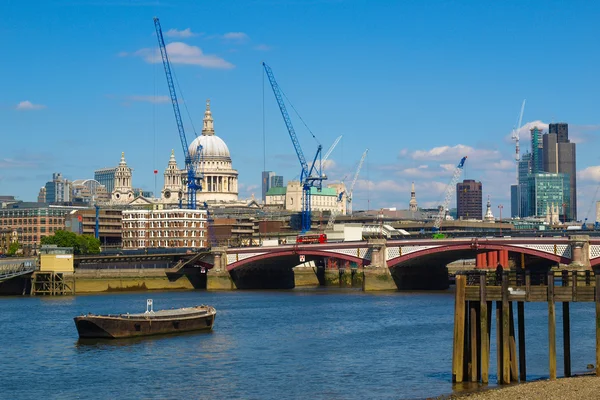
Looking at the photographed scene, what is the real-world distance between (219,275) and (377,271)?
20.7m

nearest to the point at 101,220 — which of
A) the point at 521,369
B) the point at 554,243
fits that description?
the point at 554,243

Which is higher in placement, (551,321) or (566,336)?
(551,321)

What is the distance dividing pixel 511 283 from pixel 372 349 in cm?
1906

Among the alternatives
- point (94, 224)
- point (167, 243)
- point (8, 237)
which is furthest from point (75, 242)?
point (94, 224)

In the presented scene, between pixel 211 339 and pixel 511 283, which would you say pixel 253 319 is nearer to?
pixel 211 339

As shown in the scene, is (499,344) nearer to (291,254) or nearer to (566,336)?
(566,336)

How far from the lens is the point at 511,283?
4616cm

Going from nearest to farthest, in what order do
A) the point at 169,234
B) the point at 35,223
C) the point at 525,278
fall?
the point at 525,278, the point at 169,234, the point at 35,223

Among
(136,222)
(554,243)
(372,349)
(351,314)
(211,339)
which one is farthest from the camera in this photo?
(136,222)

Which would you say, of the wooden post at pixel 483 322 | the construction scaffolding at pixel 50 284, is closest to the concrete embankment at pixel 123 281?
the construction scaffolding at pixel 50 284

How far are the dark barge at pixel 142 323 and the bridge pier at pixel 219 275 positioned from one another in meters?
56.4

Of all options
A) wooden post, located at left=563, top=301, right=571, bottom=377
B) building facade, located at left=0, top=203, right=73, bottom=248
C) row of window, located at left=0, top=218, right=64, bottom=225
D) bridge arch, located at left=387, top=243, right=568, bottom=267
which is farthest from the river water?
row of window, located at left=0, top=218, right=64, bottom=225

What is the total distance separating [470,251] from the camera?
11894cm

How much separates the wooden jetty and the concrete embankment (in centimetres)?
7937
